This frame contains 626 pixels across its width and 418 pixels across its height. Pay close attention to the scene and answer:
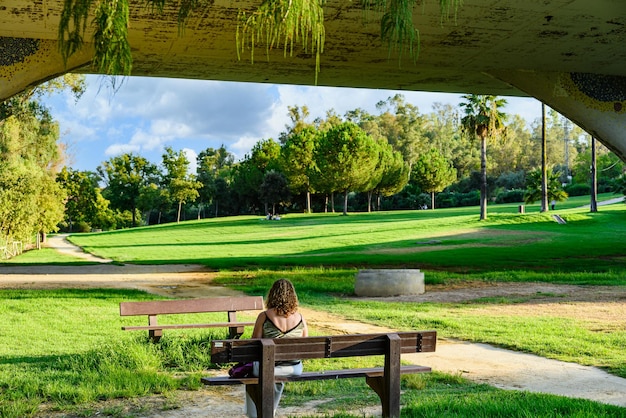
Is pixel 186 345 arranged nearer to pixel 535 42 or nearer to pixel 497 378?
pixel 497 378

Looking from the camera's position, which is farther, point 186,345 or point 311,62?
point 311,62

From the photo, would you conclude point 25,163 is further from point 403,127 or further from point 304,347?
point 403,127

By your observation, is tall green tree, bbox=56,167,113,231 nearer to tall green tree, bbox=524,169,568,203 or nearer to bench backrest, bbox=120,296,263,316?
tall green tree, bbox=524,169,568,203

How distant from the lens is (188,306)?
34.9 ft

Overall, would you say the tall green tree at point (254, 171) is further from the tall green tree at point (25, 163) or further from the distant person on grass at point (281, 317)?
the distant person on grass at point (281, 317)

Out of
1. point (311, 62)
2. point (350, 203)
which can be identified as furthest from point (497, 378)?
point (350, 203)

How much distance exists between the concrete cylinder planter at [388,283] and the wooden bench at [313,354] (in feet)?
40.4

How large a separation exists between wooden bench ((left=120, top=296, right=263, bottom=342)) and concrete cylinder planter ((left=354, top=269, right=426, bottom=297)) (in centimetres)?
833

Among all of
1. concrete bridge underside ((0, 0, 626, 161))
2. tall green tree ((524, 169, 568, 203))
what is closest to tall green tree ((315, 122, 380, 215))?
tall green tree ((524, 169, 568, 203))

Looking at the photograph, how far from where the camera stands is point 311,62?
1878 centimetres

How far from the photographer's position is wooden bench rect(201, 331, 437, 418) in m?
6.03

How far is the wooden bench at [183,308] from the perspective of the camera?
33.7 feet

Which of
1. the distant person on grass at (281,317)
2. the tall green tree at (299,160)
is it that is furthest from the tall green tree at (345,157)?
the distant person on grass at (281,317)

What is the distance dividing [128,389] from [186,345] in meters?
2.35
